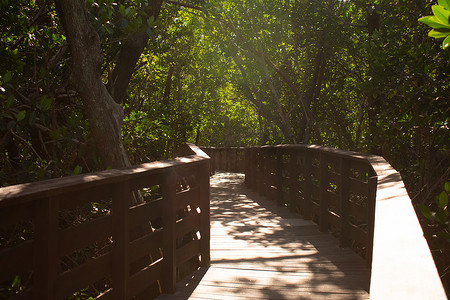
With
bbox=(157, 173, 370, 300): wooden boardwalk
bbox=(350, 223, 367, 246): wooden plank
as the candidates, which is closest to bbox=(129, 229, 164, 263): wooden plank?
bbox=(157, 173, 370, 300): wooden boardwalk

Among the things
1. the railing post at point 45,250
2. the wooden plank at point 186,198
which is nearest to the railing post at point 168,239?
the wooden plank at point 186,198

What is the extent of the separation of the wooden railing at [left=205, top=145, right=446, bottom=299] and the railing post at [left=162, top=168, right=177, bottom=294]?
1.72 m

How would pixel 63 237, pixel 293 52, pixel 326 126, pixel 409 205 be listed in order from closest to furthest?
pixel 409 205
pixel 63 237
pixel 326 126
pixel 293 52

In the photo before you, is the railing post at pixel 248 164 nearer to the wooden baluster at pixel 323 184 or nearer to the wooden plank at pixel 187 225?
the wooden baluster at pixel 323 184

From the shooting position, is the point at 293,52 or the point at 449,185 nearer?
the point at 449,185

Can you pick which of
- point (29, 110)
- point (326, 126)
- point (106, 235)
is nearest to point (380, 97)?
point (326, 126)

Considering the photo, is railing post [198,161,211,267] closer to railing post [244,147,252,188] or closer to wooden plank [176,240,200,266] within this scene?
wooden plank [176,240,200,266]

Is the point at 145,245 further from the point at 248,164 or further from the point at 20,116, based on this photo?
the point at 248,164

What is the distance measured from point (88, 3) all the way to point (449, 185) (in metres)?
3.62

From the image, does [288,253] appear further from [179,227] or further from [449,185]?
[449,185]

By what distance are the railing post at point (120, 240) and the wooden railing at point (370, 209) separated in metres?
1.72

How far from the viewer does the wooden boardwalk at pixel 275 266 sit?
14.4 feet

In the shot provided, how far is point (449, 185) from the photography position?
3340mm

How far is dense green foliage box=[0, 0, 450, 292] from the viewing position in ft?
17.7
